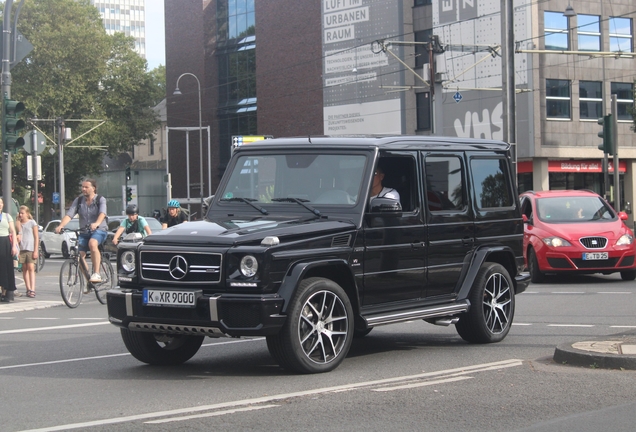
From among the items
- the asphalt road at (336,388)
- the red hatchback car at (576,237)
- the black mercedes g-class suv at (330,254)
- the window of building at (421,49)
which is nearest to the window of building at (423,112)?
the window of building at (421,49)

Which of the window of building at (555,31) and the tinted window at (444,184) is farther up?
the window of building at (555,31)

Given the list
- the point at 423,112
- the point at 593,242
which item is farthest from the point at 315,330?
the point at 423,112

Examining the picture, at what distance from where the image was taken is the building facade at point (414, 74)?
4878 cm

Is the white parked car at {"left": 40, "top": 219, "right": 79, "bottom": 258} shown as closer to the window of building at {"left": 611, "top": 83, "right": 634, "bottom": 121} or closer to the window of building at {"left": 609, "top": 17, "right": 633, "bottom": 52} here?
the window of building at {"left": 611, "top": 83, "right": 634, "bottom": 121}

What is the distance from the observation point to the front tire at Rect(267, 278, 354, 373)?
24.9ft

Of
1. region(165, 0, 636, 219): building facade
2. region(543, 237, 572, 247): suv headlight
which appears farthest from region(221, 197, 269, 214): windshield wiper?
region(165, 0, 636, 219): building facade

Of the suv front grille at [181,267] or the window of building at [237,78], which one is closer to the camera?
the suv front grille at [181,267]

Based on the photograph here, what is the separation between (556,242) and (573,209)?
1196 millimetres

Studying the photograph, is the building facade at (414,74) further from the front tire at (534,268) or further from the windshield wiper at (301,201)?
the windshield wiper at (301,201)

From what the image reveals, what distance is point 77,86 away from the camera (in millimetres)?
64812

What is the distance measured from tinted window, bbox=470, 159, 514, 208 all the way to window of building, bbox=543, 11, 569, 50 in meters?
40.0

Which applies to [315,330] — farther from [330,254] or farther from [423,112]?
[423,112]

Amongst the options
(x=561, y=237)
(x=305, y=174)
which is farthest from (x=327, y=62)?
(x=305, y=174)

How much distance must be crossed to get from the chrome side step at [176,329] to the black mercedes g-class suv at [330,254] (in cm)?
1
